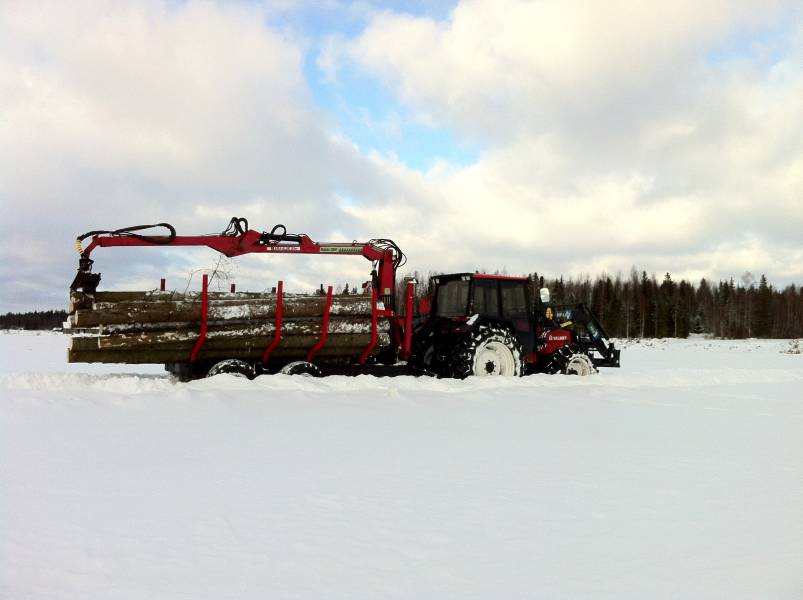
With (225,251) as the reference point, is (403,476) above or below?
below

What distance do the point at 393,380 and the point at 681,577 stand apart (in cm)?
762

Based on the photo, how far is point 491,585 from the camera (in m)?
3.04

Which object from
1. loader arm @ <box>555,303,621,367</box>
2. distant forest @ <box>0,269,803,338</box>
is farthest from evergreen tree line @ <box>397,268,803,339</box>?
loader arm @ <box>555,303,621,367</box>

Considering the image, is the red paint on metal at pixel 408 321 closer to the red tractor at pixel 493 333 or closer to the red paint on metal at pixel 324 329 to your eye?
the red tractor at pixel 493 333

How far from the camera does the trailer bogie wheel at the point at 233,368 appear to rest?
1026 cm

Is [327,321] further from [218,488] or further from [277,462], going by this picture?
[218,488]

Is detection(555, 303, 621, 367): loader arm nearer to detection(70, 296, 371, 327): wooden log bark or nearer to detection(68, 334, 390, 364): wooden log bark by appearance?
detection(68, 334, 390, 364): wooden log bark

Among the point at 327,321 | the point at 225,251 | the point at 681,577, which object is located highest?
the point at 225,251

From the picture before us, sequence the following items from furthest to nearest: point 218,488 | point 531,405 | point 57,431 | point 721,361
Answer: point 721,361
point 531,405
point 57,431
point 218,488

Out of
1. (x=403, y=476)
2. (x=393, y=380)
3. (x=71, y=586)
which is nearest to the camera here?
(x=71, y=586)

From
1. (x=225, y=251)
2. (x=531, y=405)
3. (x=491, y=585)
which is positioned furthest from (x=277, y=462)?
(x=225, y=251)

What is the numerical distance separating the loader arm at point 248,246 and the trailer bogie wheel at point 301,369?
6.19 ft

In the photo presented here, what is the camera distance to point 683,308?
68.4 metres

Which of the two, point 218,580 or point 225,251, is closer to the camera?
point 218,580
